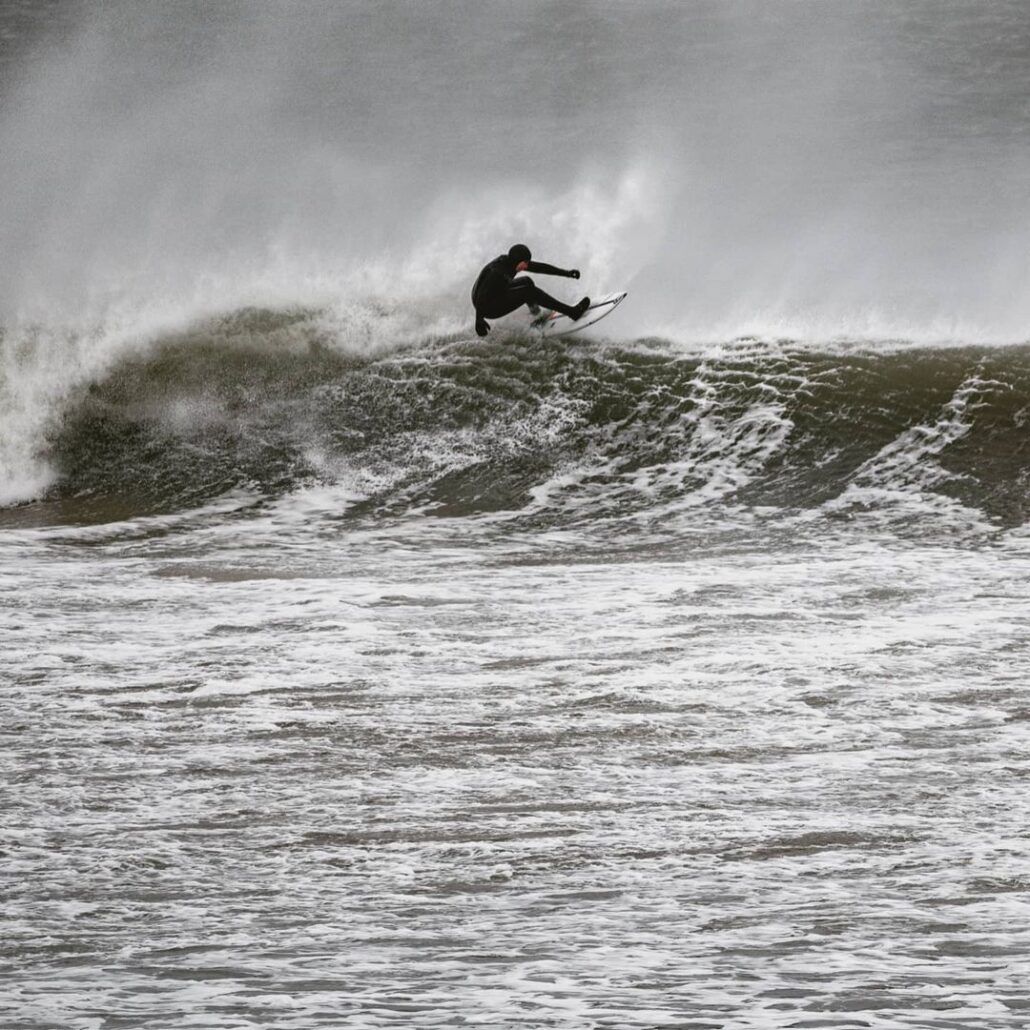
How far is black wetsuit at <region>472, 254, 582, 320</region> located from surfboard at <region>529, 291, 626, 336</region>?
14.1 inches

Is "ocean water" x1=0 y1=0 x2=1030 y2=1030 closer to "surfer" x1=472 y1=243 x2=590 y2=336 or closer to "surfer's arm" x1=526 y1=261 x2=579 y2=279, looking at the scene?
"surfer" x1=472 y1=243 x2=590 y2=336

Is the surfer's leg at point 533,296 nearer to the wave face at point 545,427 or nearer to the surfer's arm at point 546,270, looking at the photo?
the surfer's arm at point 546,270

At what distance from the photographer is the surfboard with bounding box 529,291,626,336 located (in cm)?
1259

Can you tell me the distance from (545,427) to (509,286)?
4.46 feet

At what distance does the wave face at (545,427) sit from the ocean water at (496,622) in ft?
0.15

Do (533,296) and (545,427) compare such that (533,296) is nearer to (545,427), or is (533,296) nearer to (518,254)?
(518,254)

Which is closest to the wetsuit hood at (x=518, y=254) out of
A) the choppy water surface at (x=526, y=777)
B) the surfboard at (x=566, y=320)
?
the surfboard at (x=566, y=320)

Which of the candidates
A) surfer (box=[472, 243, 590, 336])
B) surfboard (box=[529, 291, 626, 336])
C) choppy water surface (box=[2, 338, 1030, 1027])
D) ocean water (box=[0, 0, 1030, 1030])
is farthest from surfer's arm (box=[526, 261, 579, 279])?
choppy water surface (box=[2, 338, 1030, 1027])

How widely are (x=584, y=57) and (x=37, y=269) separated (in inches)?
1485

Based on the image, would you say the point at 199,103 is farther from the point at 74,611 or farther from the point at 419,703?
the point at 419,703

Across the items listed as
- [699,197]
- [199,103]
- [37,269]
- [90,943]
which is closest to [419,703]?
[90,943]

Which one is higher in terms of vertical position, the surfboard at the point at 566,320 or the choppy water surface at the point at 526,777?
the surfboard at the point at 566,320

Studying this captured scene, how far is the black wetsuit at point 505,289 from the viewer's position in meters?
11.9

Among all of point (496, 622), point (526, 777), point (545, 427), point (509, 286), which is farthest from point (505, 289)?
point (526, 777)
